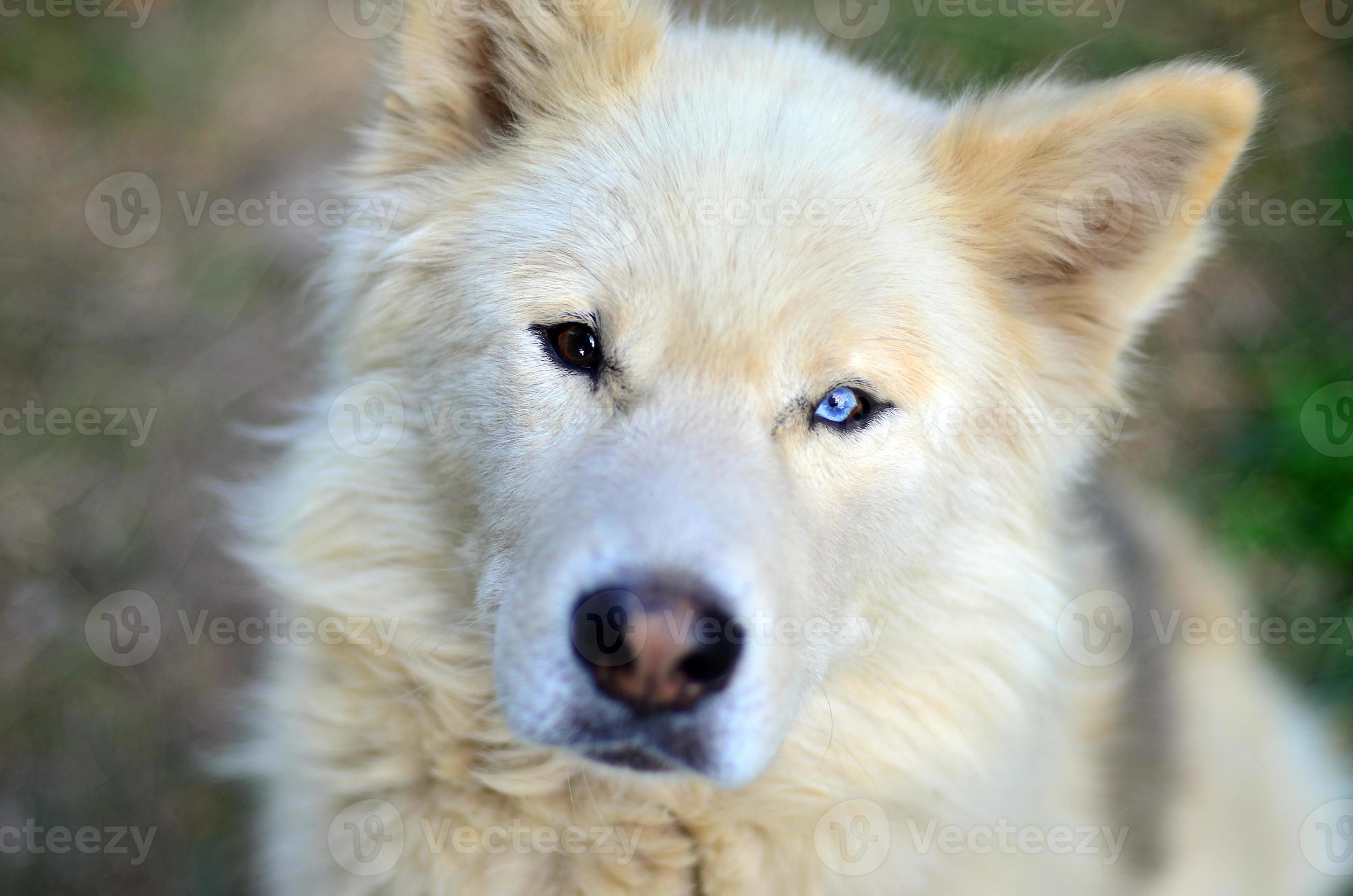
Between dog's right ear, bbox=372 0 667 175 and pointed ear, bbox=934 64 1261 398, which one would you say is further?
dog's right ear, bbox=372 0 667 175

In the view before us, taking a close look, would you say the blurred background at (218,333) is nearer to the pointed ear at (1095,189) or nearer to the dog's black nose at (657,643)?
the pointed ear at (1095,189)

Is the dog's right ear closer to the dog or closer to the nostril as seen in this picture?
the dog

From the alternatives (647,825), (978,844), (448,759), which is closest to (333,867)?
(448,759)

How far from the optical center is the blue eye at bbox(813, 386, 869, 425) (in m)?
2.24

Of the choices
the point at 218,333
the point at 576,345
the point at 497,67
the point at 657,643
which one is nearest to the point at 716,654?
the point at 657,643

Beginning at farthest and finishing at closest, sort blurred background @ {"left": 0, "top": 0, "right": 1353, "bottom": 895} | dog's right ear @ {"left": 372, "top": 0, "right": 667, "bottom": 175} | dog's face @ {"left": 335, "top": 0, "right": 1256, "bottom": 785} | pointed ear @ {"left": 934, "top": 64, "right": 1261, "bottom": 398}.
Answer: blurred background @ {"left": 0, "top": 0, "right": 1353, "bottom": 895} → dog's right ear @ {"left": 372, "top": 0, "right": 667, "bottom": 175} → pointed ear @ {"left": 934, "top": 64, "right": 1261, "bottom": 398} → dog's face @ {"left": 335, "top": 0, "right": 1256, "bottom": 785}

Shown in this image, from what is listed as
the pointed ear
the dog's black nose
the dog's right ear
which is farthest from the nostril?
the dog's right ear

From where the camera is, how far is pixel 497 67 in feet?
8.41

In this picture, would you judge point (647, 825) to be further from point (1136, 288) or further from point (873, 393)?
point (1136, 288)

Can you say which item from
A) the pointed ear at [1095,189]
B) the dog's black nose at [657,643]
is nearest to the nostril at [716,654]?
the dog's black nose at [657,643]

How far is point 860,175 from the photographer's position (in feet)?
7.80

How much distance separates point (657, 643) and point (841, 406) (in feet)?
2.70

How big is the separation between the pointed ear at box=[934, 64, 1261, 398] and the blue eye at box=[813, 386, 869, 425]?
0.60 meters

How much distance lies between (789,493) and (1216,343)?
3.93m
